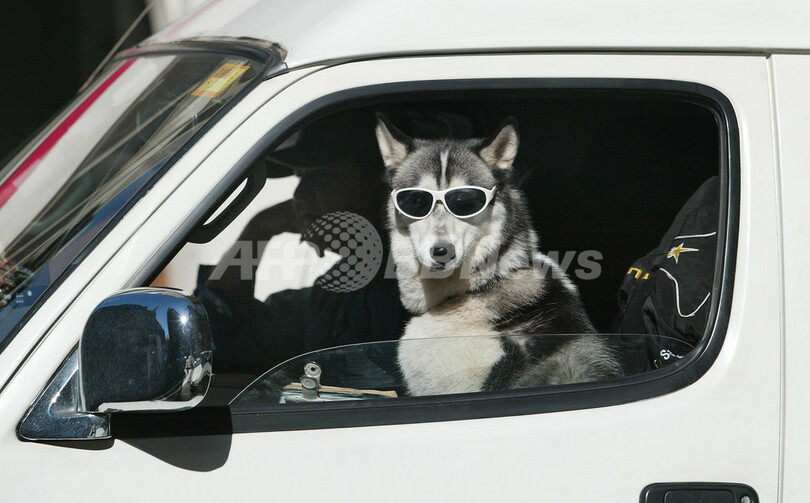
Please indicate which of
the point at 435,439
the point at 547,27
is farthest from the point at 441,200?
the point at 435,439

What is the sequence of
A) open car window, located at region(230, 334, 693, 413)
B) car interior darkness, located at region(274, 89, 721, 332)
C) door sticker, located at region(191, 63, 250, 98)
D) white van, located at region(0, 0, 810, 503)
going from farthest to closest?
car interior darkness, located at region(274, 89, 721, 332), door sticker, located at region(191, 63, 250, 98), open car window, located at region(230, 334, 693, 413), white van, located at region(0, 0, 810, 503)

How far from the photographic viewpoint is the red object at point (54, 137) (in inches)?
84.4

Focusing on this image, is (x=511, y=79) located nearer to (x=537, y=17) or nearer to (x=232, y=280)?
(x=537, y=17)

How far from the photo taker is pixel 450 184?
7.00 ft

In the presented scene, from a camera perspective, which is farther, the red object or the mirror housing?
the red object

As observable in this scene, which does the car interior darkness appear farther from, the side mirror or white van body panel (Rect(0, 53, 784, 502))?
the side mirror

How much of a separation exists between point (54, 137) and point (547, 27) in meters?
1.43

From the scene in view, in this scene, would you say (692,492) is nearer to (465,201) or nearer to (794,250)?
(794,250)

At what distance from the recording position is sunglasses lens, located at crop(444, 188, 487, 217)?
2.03m

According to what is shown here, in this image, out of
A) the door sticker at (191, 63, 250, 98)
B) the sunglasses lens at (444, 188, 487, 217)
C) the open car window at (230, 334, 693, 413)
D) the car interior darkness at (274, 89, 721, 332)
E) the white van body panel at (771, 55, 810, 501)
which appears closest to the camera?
the white van body panel at (771, 55, 810, 501)

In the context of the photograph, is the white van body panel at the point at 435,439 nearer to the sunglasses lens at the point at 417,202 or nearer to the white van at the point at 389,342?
the white van at the point at 389,342

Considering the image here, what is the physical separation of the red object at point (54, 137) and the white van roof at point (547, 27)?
902mm

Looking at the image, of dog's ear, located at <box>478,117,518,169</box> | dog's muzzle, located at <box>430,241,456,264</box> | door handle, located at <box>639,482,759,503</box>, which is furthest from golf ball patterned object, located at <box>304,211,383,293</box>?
door handle, located at <box>639,482,759,503</box>

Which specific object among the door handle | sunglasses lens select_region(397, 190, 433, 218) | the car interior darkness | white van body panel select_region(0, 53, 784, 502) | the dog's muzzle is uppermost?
the car interior darkness
